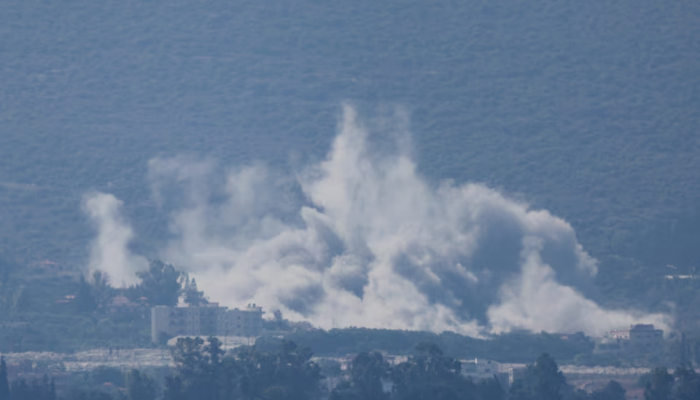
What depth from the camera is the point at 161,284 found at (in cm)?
15438

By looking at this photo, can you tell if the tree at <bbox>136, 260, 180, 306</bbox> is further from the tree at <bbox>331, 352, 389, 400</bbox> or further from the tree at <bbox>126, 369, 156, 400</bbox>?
the tree at <bbox>331, 352, 389, 400</bbox>

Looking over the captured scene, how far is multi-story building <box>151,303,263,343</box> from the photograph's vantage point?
14262 cm

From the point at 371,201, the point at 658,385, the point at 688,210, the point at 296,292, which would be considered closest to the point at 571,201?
the point at 688,210

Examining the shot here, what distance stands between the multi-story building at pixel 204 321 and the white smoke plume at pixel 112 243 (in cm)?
1762

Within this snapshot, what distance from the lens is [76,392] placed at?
374 feet

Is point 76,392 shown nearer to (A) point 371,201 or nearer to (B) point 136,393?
(B) point 136,393

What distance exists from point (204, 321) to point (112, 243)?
116 feet

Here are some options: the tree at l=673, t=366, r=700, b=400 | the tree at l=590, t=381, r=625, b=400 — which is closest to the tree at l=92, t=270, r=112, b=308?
the tree at l=590, t=381, r=625, b=400

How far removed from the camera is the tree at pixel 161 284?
153 metres

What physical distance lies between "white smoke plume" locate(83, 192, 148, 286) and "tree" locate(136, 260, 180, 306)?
5.32 metres

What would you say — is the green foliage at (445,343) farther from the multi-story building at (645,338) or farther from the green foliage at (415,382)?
the green foliage at (415,382)

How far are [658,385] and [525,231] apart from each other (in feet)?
153

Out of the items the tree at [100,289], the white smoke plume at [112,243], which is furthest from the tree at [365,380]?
the white smoke plume at [112,243]

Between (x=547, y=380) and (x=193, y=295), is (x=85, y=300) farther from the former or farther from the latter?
(x=547, y=380)
